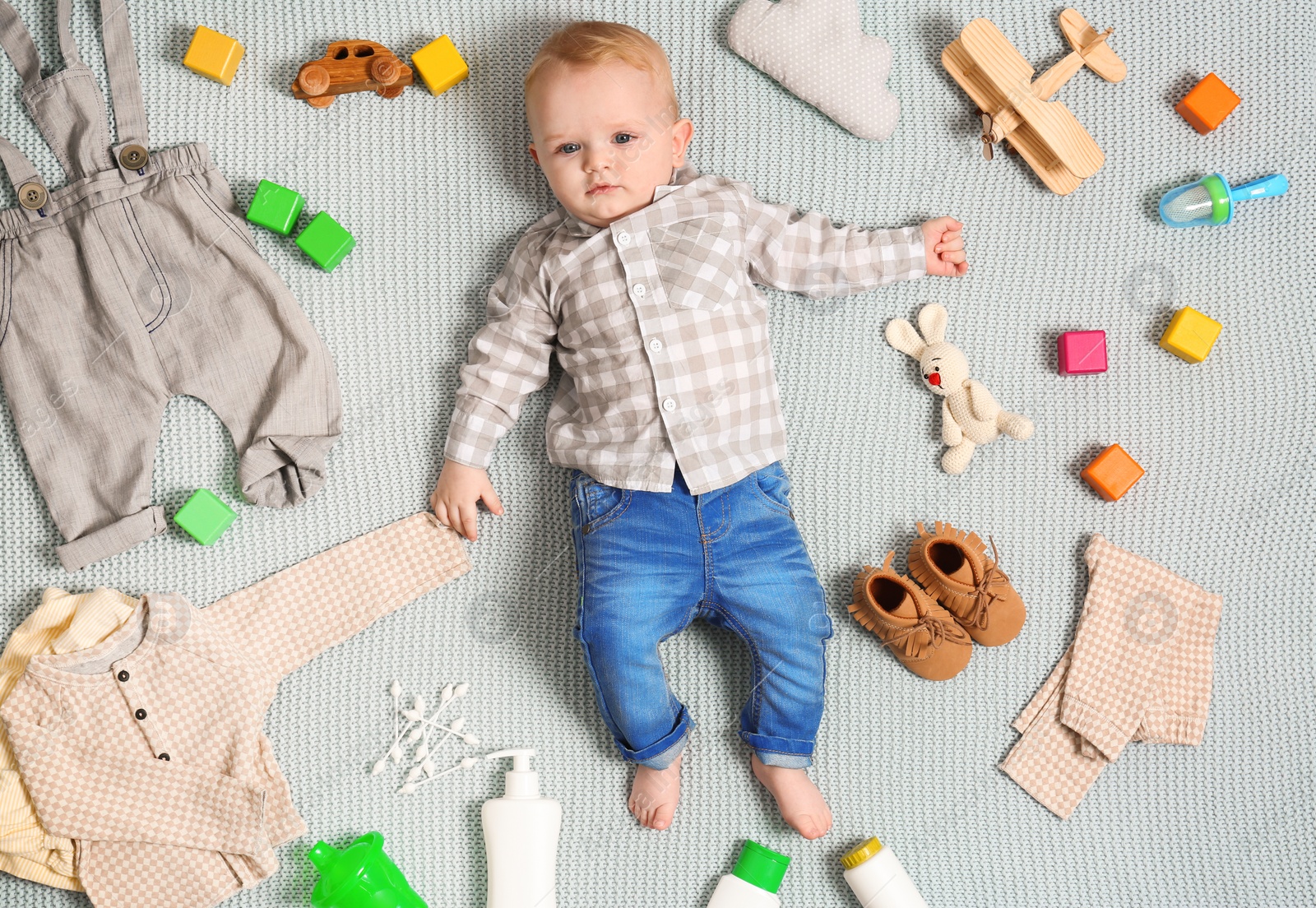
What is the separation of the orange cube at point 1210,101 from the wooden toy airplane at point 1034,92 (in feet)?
0.34

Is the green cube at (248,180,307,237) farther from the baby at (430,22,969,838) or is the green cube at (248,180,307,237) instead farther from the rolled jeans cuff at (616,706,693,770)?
the rolled jeans cuff at (616,706,693,770)

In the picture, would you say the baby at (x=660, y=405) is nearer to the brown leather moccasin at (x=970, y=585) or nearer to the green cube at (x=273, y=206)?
the brown leather moccasin at (x=970, y=585)

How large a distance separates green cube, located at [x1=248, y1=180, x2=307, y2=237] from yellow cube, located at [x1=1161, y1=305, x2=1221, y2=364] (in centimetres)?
127

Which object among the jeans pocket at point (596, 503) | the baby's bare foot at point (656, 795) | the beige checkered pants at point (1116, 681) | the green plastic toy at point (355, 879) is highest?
the jeans pocket at point (596, 503)

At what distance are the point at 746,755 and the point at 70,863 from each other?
93 cm

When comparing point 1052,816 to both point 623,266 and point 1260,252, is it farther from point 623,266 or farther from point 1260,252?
point 623,266

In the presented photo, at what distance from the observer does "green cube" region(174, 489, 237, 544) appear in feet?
4.17

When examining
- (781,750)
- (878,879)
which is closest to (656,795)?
(781,750)

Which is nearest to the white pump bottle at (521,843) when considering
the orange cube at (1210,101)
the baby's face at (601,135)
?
the baby's face at (601,135)

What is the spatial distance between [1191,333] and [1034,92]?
414 mm

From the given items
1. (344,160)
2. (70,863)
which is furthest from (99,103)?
(70,863)

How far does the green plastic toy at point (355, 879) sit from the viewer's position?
48.2 inches

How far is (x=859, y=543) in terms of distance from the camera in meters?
1.35

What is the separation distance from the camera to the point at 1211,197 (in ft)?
4.26
